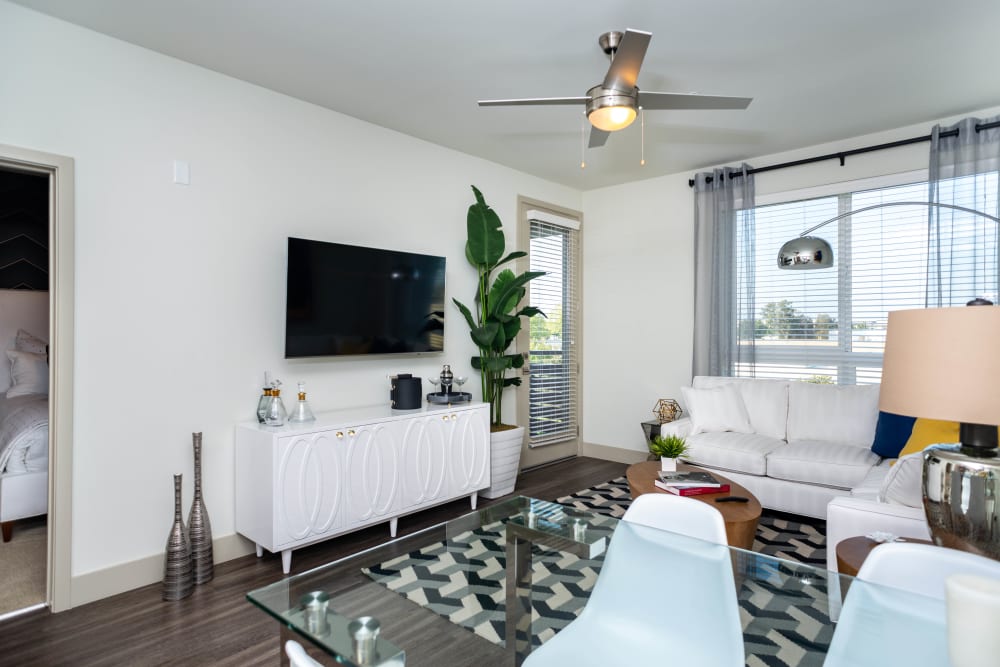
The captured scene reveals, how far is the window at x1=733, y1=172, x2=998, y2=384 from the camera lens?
374 centimetres

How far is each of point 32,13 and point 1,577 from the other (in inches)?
108

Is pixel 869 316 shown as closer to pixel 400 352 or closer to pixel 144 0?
pixel 400 352

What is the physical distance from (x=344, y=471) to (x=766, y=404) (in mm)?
3167

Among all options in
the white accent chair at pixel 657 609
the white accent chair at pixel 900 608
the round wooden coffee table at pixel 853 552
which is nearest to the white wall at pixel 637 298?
the round wooden coffee table at pixel 853 552

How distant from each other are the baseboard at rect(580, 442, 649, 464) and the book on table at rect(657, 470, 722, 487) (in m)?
2.18

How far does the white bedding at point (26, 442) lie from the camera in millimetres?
3221

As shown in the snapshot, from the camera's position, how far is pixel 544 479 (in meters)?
4.76

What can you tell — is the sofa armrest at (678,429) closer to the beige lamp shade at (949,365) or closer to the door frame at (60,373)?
the beige lamp shade at (949,365)

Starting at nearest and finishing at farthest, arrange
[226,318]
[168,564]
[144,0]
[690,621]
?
[690,621] → [144,0] → [168,564] → [226,318]

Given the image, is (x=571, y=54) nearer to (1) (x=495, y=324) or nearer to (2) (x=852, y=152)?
(1) (x=495, y=324)

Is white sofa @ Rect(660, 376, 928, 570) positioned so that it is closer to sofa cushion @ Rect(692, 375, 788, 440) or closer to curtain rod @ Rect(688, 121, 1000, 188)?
sofa cushion @ Rect(692, 375, 788, 440)

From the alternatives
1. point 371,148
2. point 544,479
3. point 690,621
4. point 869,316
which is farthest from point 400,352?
point 869,316

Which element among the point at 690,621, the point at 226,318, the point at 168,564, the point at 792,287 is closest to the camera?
the point at 690,621

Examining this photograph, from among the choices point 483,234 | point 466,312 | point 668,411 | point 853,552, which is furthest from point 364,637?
point 668,411
